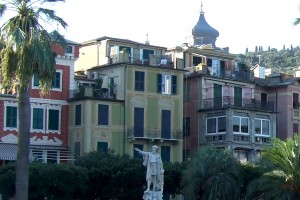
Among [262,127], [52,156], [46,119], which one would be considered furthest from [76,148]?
[262,127]

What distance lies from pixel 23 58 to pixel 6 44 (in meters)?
1.38

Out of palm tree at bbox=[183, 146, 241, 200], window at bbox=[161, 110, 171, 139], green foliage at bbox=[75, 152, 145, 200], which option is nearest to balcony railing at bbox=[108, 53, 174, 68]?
window at bbox=[161, 110, 171, 139]

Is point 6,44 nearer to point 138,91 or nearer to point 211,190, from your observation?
point 211,190

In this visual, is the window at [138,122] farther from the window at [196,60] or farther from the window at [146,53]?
the window at [196,60]

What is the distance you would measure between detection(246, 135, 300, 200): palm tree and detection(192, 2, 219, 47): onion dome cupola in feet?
161

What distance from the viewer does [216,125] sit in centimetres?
7400

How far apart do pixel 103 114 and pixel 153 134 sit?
4910 millimetres

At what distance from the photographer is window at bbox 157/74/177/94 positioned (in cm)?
7138

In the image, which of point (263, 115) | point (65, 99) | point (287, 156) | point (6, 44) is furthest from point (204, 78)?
point (6, 44)

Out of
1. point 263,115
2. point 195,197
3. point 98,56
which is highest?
point 98,56

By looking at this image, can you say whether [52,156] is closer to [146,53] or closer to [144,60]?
[144,60]

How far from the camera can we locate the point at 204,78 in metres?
75.2

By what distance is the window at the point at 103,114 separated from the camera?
67.0 metres

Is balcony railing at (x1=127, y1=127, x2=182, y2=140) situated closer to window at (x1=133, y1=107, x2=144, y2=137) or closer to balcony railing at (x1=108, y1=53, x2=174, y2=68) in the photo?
window at (x1=133, y1=107, x2=144, y2=137)
